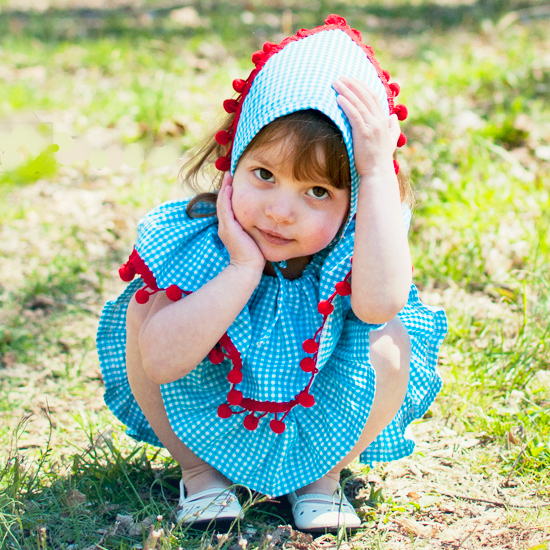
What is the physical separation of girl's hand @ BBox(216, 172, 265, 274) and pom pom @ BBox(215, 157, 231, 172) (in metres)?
0.13

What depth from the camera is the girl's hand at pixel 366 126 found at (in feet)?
5.48

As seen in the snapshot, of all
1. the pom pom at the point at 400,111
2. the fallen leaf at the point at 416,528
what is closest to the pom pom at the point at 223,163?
the pom pom at the point at 400,111

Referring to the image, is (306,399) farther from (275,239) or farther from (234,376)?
(275,239)

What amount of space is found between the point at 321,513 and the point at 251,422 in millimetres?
305

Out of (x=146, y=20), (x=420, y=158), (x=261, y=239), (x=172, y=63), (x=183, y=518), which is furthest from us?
(x=146, y=20)

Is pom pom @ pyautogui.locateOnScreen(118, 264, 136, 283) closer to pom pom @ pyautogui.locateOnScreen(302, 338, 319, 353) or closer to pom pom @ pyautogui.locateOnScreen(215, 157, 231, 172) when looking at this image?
pom pom @ pyautogui.locateOnScreen(215, 157, 231, 172)

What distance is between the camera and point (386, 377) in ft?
5.88

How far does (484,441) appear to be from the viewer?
2197mm

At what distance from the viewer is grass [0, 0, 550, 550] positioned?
1843 millimetres

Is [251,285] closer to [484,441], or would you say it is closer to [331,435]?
[331,435]

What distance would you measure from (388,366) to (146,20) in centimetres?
584

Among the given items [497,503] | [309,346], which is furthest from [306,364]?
[497,503]

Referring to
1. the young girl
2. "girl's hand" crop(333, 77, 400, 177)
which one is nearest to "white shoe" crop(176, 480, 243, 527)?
the young girl

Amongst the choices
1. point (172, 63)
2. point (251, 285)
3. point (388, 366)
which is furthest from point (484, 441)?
point (172, 63)
